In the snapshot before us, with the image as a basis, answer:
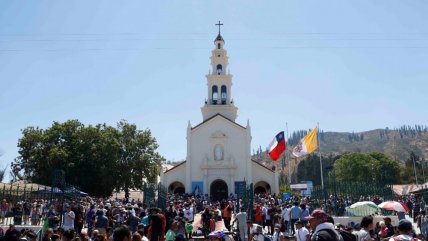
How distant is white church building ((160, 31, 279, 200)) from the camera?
4500cm

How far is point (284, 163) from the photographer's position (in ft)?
575

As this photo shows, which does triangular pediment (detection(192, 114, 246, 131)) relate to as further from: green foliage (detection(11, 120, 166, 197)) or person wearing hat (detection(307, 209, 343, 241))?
person wearing hat (detection(307, 209, 343, 241))

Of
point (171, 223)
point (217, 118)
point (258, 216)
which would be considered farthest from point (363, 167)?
point (171, 223)

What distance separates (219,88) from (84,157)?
748 inches

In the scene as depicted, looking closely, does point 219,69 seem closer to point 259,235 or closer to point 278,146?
point 278,146

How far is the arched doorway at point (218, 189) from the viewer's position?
149ft

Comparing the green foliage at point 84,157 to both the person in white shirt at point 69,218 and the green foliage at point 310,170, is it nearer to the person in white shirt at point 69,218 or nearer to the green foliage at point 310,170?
the person in white shirt at point 69,218

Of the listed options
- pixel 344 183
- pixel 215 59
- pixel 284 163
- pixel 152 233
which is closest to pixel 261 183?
pixel 215 59

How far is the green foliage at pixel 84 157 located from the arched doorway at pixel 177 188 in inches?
130

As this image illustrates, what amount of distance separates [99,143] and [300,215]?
3064 centimetres

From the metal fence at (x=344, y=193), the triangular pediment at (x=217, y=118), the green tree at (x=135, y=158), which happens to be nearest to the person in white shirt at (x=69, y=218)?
the metal fence at (x=344, y=193)

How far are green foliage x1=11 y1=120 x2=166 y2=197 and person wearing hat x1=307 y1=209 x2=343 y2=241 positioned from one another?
37.0 m

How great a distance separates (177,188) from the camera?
47.3 m

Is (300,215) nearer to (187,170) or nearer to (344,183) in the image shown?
(344,183)
